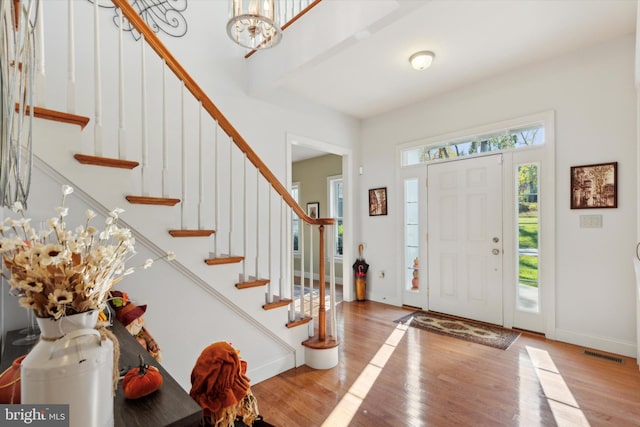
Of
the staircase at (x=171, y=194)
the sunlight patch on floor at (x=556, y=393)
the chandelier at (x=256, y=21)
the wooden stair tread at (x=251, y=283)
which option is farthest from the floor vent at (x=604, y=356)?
the chandelier at (x=256, y=21)

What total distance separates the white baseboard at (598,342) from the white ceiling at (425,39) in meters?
2.74

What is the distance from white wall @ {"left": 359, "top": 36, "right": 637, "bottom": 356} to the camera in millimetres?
2705

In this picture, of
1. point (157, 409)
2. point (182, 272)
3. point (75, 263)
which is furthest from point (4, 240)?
point (182, 272)

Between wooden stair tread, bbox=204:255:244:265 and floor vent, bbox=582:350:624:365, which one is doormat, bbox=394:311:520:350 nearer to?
floor vent, bbox=582:350:624:365

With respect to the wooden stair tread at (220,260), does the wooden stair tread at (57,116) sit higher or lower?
higher

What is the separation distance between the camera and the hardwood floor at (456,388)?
1.91 meters

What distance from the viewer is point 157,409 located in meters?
0.78

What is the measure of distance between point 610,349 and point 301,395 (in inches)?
112

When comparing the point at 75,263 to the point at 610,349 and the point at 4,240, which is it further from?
the point at 610,349

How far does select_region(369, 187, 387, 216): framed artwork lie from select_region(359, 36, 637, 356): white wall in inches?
60.0

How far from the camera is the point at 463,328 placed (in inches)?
134

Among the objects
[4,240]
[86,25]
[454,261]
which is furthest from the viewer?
[454,261]

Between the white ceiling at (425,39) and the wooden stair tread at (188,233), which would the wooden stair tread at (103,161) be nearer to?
the wooden stair tread at (188,233)

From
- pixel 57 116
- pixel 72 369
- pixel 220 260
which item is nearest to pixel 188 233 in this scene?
pixel 220 260
